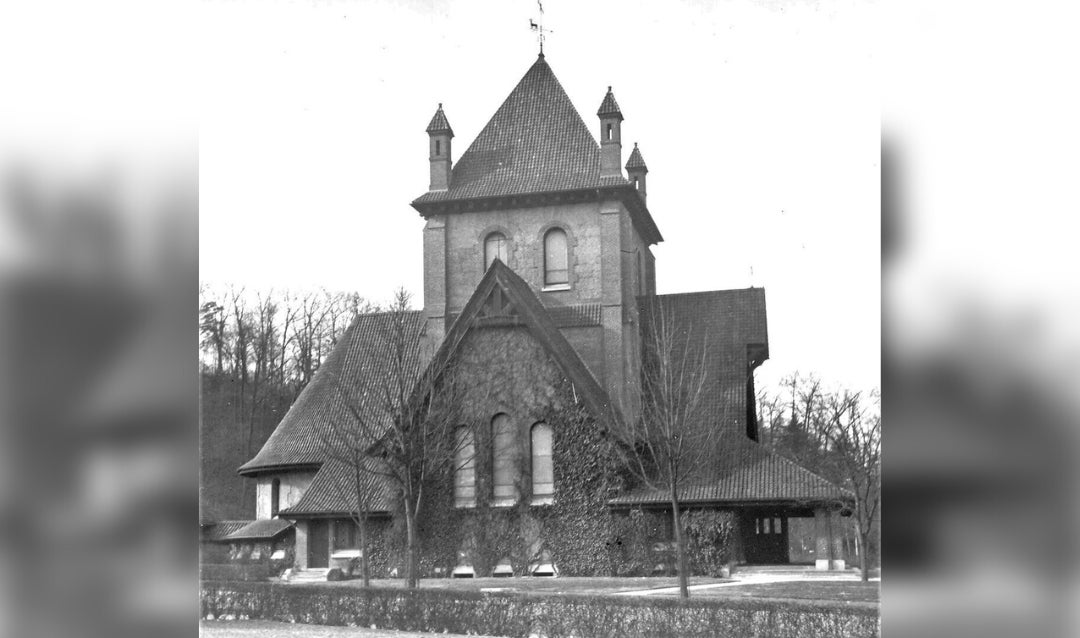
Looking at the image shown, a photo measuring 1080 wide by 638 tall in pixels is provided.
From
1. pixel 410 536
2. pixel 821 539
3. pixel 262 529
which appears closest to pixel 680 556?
pixel 821 539

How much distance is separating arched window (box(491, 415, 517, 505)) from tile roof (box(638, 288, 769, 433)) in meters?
2.83

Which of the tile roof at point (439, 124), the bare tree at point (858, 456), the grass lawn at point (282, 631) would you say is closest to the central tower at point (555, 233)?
the tile roof at point (439, 124)

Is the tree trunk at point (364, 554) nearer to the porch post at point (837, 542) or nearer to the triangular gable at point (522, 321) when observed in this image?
the triangular gable at point (522, 321)

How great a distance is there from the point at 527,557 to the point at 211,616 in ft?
16.8

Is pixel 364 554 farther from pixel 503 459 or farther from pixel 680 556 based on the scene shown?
pixel 680 556

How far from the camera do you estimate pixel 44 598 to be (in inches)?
364

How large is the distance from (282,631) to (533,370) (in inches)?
234

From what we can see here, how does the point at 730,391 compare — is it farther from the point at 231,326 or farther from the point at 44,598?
the point at 44,598

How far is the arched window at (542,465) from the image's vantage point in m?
17.9

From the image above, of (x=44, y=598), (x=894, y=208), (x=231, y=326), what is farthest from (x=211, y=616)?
(x=894, y=208)

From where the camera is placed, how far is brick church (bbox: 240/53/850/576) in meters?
16.5

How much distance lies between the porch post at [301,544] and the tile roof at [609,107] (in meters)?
8.45

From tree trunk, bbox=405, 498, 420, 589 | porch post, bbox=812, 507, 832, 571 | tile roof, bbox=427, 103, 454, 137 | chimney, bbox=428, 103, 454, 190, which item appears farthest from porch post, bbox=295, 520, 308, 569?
porch post, bbox=812, 507, 832, 571

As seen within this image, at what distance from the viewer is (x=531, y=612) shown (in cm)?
1473
